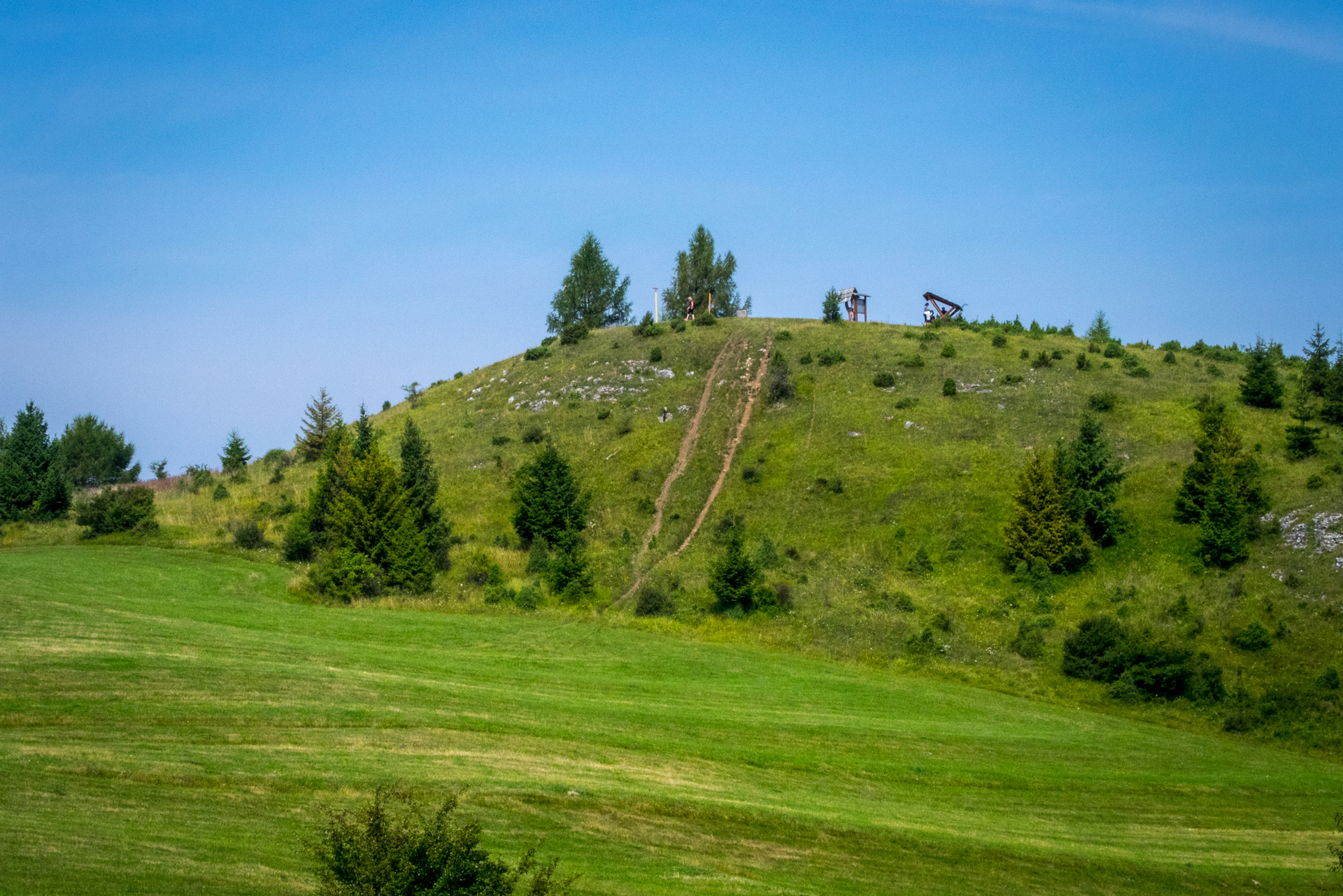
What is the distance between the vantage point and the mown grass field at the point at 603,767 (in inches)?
919

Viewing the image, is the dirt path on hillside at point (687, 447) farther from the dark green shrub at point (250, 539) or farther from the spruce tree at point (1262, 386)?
the spruce tree at point (1262, 386)

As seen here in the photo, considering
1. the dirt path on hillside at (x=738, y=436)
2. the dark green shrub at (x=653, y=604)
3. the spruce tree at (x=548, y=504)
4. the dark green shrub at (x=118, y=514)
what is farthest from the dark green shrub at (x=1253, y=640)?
the dark green shrub at (x=118, y=514)

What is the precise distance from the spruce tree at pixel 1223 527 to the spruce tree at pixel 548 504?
3619 cm

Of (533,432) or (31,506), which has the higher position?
(533,432)

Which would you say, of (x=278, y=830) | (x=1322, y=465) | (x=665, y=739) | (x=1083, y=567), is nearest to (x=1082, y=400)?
(x=1322, y=465)

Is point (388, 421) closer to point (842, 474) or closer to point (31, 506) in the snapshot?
point (31, 506)

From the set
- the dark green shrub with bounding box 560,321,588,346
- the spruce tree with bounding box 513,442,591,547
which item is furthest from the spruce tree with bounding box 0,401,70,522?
the dark green shrub with bounding box 560,321,588,346

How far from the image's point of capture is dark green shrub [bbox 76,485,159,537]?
213ft

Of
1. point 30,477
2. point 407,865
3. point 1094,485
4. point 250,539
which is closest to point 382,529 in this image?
point 250,539

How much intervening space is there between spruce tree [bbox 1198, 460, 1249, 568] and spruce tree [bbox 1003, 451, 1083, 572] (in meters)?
6.26

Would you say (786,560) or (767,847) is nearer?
(767,847)

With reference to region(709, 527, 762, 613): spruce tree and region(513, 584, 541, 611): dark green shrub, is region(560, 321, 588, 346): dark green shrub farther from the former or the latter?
region(709, 527, 762, 613): spruce tree

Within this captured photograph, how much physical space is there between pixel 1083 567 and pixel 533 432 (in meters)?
45.1

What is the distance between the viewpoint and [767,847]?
85.5 ft
